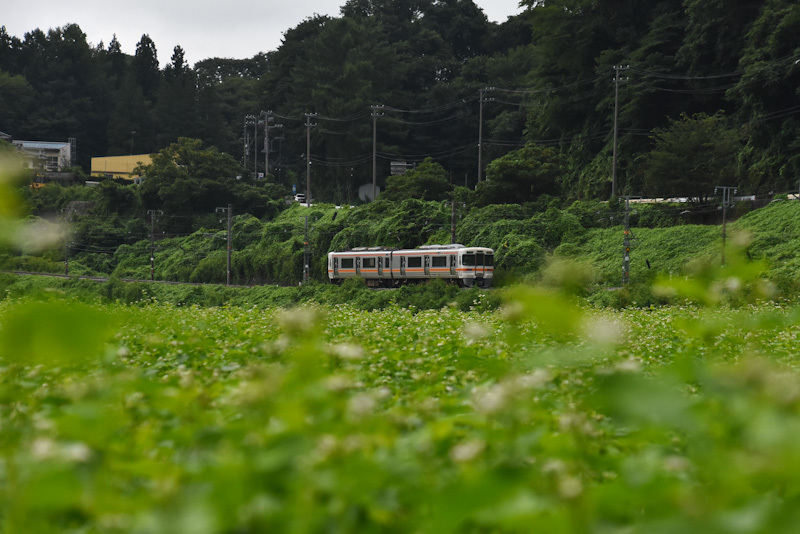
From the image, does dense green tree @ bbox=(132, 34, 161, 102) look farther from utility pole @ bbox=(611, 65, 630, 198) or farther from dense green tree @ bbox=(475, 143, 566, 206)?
utility pole @ bbox=(611, 65, 630, 198)

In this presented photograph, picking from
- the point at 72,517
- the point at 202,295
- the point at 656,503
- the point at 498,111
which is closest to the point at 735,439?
the point at 656,503

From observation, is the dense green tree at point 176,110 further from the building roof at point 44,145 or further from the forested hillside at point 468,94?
the building roof at point 44,145

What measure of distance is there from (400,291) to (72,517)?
24.9m

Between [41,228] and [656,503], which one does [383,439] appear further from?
[41,228]

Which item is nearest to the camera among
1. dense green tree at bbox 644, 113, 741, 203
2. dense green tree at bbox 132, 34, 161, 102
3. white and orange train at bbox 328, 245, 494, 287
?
white and orange train at bbox 328, 245, 494, 287

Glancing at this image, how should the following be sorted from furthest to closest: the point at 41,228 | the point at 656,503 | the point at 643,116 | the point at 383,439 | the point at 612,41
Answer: the point at 612,41, the point at 643,116, the point at 383,439, the point at 41,228, the point at 656,503

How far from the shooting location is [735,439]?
2365 mm

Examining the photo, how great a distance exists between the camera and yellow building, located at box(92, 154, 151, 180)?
6200 centimetres

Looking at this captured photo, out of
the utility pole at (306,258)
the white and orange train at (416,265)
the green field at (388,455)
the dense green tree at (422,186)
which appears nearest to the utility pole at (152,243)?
the utility pole at (306,258)

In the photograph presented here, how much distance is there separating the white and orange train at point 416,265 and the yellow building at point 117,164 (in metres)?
32.9

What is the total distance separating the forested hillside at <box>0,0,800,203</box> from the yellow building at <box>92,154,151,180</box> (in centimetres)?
157

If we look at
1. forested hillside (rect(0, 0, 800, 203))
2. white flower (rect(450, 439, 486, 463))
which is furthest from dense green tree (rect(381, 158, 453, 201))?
white flower (rect(450, 439, 486, 463))

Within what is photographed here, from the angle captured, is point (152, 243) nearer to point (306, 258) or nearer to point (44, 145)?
point (306, 258)

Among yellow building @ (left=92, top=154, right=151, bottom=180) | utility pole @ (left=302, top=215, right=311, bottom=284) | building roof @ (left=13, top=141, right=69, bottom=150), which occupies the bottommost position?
utility pole @ (left=302, top=215, right=311, bottom=284)
